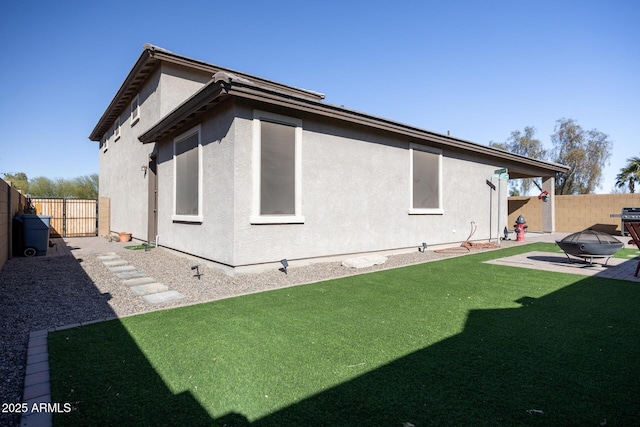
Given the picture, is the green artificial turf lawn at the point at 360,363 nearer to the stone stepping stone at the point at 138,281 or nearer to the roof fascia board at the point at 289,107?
the stone stepping stone at the point at 138,281

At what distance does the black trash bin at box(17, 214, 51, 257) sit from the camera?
31.1 feet

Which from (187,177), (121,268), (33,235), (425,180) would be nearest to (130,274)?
(121,268)

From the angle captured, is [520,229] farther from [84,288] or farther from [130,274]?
[84,288]

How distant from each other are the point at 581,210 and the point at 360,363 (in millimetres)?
21352

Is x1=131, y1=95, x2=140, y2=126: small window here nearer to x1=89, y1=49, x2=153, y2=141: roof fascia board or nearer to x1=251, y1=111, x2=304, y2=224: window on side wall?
x1=89, y1=49, x2=153, y2=141: roof fascia board

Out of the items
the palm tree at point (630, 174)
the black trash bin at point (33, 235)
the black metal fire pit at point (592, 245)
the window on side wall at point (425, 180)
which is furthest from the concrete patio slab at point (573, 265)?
the palm tree at point (630, 174)

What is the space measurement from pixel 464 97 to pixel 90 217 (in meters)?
20.1

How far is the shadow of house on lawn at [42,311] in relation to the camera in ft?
8.40

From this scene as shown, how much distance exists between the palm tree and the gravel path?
29743mm

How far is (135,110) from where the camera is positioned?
507 inches

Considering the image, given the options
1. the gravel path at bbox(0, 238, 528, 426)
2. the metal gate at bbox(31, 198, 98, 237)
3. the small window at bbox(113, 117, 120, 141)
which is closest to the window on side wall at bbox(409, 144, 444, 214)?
the gravel path at bbox(0, 238, 528, 426)

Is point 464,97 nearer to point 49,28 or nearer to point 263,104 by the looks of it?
point 263,104

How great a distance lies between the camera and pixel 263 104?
23.0 feet

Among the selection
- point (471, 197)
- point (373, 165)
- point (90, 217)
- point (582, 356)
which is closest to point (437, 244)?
point (471, 197)
